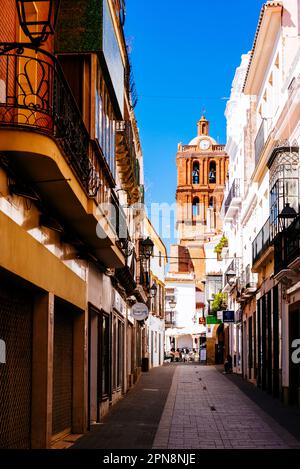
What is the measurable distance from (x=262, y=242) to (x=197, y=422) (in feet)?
39.1

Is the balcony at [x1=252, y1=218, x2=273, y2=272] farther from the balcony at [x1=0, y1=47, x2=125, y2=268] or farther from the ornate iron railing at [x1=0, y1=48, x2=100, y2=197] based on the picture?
the ornate iron railing at [x1=0, y1=48, x2=100, y2=197]

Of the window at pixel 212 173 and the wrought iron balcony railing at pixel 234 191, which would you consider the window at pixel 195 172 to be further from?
the wrought iron balcony railing at pixel 234 191

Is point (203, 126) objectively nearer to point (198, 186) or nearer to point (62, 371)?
point (198, 186)

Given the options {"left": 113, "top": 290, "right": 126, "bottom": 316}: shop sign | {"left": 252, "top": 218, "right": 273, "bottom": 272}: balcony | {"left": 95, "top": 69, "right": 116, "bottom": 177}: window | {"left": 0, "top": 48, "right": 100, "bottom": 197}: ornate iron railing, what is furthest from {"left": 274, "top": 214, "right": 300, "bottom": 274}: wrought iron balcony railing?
{"left": 0, "top": 48, "right": 100, "bottom": 197}: ornate iron railing

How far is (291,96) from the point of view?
21438 millimetres

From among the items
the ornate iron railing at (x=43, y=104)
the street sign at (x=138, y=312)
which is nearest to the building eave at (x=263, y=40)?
the street sign at (x=138, y=312)

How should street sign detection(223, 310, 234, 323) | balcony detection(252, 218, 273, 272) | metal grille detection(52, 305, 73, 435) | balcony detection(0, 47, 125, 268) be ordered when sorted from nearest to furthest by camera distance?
balcony detection(0, 47, 125, 268)
metal grille detection(52, 305, 73, 435)
balcony detection(252, 218, 273, 272)
street sign detection(223, 310, 234, 323)

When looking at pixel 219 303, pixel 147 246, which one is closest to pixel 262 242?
pixel 147 246

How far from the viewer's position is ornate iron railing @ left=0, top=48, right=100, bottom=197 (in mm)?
9430

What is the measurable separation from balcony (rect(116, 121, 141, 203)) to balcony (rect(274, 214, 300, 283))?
487 centimetres

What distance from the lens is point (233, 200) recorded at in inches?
1674

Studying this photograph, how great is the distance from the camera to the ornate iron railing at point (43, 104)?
371 inches

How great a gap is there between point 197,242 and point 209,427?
3306 inches
